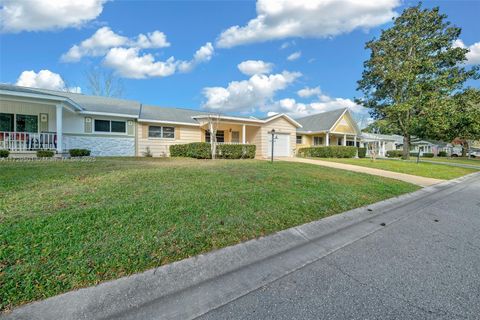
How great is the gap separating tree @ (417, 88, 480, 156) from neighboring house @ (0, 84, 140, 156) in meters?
22.9

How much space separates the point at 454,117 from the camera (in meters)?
18.0

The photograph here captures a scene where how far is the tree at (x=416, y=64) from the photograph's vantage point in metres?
19.8

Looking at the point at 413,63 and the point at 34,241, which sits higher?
the point at 413,63

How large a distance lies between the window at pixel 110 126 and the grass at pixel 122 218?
29.9ft

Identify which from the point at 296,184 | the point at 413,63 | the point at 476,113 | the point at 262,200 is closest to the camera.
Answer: the point at 262,200

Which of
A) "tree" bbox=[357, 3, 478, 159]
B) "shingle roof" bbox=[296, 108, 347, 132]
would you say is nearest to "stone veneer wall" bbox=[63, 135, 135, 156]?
"shingle roof" bbox=[296, 108, 347, 132]

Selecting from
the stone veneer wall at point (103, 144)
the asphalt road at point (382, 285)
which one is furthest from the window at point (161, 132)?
Result: the asphalt road at point (382, 285)

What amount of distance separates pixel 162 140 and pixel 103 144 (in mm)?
3670

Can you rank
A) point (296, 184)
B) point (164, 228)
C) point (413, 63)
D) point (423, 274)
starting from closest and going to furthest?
1. point (423, 274)
2. point (164, 228)
3. point (296, 184)
4. point (413, 63)

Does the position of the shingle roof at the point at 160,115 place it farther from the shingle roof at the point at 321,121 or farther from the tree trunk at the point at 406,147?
the tree trunk at the point at 406,147

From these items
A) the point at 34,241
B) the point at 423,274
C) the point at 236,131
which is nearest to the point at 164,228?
the point at 34,241

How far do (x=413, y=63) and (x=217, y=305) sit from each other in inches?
999

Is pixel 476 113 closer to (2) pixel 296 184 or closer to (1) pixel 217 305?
(2) pixel 296 184

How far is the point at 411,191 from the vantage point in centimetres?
751
